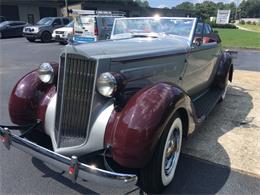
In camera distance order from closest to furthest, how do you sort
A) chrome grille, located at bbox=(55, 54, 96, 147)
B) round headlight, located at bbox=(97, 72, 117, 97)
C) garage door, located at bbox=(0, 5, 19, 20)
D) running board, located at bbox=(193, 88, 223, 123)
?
round headlight, located at bbox=(97, 72, 117, 97) < chrome grille, located at bbox=(55, 54, 96, 147) < running board, located at bbox=(193, 88, 223, 123) < garage door, located at bbox=(0, 5, 19, 20)

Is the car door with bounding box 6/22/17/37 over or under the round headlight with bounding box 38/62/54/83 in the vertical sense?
under

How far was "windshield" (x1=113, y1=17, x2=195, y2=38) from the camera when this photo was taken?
13.9ft

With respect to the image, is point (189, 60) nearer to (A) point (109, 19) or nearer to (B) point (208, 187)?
(B) point (208, 187)

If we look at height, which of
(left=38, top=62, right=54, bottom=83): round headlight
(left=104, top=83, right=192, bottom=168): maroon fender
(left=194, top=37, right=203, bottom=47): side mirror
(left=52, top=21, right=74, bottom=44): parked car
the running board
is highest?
(left=194, top=37, right=203, bottom=47): side mirror

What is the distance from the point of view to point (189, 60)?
4066 mm

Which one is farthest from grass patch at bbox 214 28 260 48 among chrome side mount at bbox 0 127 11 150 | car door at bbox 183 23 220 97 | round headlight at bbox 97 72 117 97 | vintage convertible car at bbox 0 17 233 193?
chrome side mount at bbox 0 127 11 150

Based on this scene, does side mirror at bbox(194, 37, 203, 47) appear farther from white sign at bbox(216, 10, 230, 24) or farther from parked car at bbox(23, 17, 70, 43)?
white sign at bbox(216, 10, 230, 24)

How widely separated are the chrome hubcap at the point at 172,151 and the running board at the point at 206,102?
0.65 meters

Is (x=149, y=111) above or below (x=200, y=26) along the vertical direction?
below

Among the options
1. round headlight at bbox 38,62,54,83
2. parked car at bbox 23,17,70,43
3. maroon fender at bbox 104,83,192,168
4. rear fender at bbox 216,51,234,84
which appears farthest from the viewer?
parked car at bbox 23,17,70,43

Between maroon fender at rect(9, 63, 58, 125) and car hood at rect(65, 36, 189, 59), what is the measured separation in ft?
2.09

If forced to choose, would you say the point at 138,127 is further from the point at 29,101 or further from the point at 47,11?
the point at 47,11

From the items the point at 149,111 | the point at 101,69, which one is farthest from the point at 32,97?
the point at 149,111

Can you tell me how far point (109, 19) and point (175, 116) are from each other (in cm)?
1348
